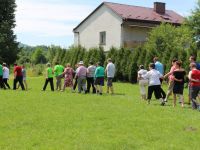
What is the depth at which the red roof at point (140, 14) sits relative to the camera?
1865 inches

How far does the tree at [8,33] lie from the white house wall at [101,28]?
7337 mm

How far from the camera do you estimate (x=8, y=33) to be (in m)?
51.1

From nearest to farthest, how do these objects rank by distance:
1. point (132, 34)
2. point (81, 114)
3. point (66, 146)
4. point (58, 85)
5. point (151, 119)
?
point (66, 146) < point (151, 119) < point (81, 114) < point (58, 85) < point (132, 34)

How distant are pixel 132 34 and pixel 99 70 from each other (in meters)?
23.7

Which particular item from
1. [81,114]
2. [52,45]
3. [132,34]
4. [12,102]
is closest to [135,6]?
[132,34]

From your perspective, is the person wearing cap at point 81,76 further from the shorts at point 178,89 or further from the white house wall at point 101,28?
the white house wall at point 101,28

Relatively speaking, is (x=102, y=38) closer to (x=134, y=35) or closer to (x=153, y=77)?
(x=134, y=35)

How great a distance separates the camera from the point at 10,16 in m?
52.7

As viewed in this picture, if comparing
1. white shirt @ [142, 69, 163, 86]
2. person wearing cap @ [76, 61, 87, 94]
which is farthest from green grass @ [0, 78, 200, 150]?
person wearing cap @ [76, 61, 87, 94]

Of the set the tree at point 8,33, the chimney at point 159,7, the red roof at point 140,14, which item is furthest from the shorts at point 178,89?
the tree at point 8,33

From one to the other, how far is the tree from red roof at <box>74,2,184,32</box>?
7.97 meters

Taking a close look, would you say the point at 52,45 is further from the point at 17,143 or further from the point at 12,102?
the point at 17,143

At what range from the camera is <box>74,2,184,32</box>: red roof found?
47.4 m

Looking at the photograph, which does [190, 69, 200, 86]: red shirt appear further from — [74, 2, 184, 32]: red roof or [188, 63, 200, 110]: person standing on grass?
[74, 2, 184, 32]: red roof
